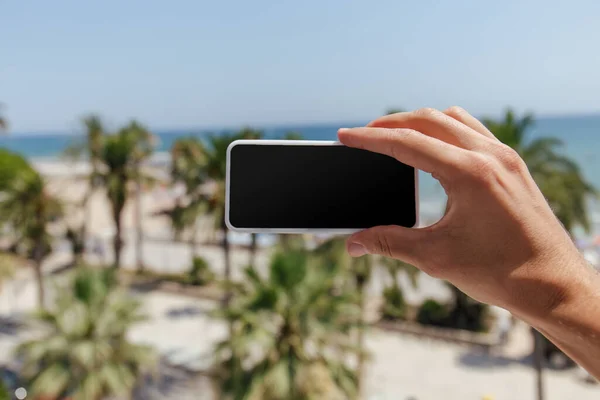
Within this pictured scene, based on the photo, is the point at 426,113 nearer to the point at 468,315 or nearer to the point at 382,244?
the point at 382,244

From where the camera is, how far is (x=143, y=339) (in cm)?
1948

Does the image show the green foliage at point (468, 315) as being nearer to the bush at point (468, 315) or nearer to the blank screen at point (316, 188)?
the bush at point (468, 315)

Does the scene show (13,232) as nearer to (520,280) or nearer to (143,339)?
(143,339)

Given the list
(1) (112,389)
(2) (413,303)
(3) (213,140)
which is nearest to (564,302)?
(1) (112,389)

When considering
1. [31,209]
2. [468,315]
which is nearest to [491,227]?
[468,315]

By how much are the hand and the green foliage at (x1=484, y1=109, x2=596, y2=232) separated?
1170cm

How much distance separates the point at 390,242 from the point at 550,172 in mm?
12945

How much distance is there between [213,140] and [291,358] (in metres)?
11.6

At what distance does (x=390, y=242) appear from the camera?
211 cm

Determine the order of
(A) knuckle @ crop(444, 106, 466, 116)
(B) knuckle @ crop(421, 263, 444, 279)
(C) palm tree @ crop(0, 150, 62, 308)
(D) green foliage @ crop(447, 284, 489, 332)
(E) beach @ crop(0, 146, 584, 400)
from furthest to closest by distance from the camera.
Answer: (D) green foliage @ crop(447, 284, 489, 332), (C) palm tree @ crop(0, 150, 62, 308), (E) beach @ crop(0, 146, 584, 400), (A) knuckle @ crop(444, 106, 466, 116), (B) knuckle @ crop(421, 263, 444, 279)

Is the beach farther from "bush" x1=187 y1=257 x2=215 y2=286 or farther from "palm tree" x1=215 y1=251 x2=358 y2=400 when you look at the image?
"bush" x1=187 y1=257 x2=215 y2=286

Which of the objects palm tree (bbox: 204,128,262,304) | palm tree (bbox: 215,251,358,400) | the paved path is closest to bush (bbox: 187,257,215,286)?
the paved path

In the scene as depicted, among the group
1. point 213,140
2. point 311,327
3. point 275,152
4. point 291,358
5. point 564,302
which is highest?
point 213,140

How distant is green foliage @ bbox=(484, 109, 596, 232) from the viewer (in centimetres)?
1288
